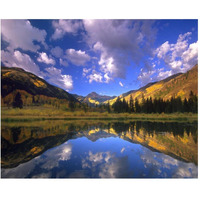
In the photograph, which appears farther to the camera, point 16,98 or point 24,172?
point 16,98

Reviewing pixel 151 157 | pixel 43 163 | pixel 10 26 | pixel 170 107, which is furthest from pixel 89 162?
pixel 170 107

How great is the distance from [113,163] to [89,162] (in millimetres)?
1237

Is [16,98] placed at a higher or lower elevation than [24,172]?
higher

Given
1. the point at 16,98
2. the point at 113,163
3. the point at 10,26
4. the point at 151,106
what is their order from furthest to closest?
the point at 151,106, the point at 16,98, the point at 10,26, the point at 113,163

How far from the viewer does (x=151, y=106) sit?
211ft

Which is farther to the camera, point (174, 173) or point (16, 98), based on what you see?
point (16, 98)

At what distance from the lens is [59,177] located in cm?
532

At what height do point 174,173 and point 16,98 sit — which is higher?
point 16,98

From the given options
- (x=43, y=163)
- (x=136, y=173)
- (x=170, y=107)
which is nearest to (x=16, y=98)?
(x=43, y=163)

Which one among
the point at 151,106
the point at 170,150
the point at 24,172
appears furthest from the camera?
the point at 151,106

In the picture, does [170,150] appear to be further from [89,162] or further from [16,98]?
[16,98]

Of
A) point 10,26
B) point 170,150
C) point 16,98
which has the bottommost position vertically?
point 170,150
